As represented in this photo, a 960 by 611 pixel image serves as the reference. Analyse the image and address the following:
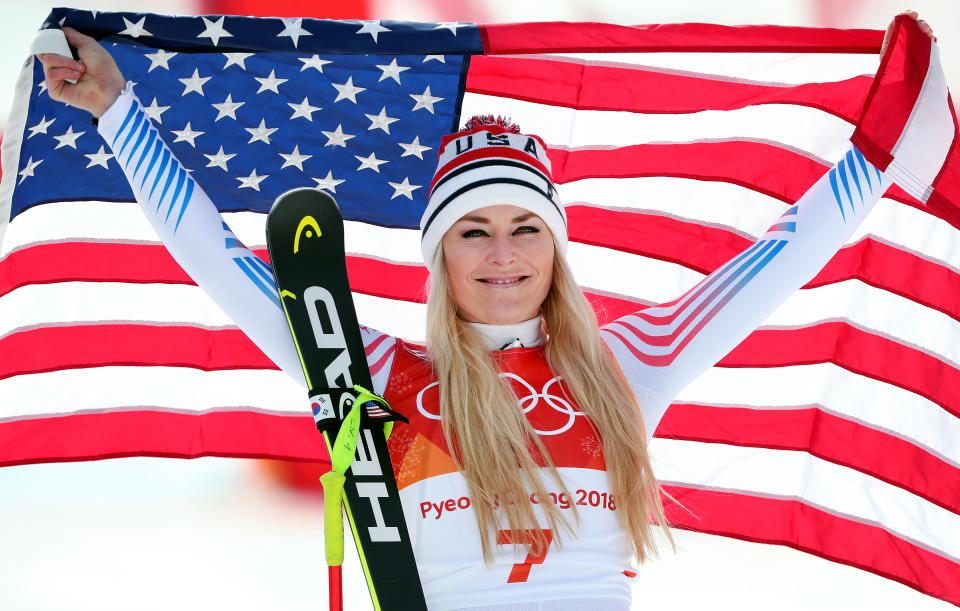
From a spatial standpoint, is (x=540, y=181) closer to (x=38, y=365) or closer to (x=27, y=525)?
(x=38, y=365)

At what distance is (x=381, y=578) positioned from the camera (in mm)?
2178

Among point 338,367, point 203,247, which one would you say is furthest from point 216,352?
point 338,367

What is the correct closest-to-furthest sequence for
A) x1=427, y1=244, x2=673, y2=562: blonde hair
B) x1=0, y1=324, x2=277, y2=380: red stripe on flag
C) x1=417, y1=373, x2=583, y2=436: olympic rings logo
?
x1=427, y1=244, x2=673, y2=562: blonde hair
x1=417, y1=373, x2=583, y2=436: olympic rings logo
x1=0, y1=324, x2=277, y2=380: red stripe on flag

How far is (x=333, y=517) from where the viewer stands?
207 cm

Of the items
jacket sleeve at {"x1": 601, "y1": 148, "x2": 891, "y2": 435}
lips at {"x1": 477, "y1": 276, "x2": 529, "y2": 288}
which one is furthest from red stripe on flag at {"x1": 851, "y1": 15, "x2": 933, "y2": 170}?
lips at {"x1": 477, "y1": 276, "x2": 529, "y2": 288}

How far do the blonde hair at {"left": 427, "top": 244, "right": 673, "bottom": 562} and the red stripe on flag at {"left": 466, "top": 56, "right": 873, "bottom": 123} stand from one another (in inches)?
32.2

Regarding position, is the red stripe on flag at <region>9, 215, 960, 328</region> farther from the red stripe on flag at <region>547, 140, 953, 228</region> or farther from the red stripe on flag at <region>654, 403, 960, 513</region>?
the red stripe on flag at <region>654, 403, 960, 513</region>

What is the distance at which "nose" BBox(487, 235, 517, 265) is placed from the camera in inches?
93.3

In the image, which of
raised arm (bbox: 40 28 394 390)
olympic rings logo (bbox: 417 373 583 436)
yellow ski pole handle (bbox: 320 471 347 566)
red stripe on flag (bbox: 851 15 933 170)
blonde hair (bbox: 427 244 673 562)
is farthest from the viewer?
red stripe on flag (bbox: 851 15 933 170)

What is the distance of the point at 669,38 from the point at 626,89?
1.04 feet

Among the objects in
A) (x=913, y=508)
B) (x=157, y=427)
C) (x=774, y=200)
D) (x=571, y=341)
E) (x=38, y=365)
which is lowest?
(x=913, y=508)

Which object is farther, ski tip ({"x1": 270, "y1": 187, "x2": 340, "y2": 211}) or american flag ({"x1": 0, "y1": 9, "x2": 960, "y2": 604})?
american flag ({"x1": 0, "y1": 9, "x2": 960, "y2": 604})

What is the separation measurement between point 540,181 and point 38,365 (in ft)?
5.86

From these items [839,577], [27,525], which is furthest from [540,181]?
[27,525]
